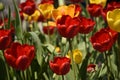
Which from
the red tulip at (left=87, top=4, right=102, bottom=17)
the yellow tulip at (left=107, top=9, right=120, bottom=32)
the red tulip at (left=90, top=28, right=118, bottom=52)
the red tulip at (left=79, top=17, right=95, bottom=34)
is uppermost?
the yellow tulip at (left=107, top=9, right=120, bottom=32)

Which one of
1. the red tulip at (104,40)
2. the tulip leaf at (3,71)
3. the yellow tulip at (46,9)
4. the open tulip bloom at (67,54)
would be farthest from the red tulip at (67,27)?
the yellow tulip at (46,9)

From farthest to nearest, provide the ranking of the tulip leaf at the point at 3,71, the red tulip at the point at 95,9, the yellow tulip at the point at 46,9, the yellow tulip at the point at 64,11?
the yellow tulip at the point at 46,9 → the red tulip at the point at 95,9 → the yellow tulip at the point at 64,11 → the tulip leaf at the point at 3,71

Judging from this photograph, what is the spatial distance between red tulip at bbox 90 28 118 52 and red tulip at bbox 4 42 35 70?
270mm

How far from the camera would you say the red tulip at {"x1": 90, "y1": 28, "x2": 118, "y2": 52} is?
61.9 inches

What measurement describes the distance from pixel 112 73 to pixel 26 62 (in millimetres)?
587

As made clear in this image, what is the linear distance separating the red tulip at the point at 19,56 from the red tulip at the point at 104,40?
0.88 ft

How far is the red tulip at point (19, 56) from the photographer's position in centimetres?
146

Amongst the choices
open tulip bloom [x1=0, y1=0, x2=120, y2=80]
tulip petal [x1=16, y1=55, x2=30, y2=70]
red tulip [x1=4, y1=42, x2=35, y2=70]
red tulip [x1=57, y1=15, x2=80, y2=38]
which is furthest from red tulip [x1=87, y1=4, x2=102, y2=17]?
tulip petal [x1=16, y1=55, x2=30, y2=70]

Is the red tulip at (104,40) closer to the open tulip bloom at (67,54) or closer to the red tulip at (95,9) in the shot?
the open tulip bloom at (67,54)

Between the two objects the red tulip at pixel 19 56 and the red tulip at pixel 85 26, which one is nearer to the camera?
the red tulip at pixel 19 56

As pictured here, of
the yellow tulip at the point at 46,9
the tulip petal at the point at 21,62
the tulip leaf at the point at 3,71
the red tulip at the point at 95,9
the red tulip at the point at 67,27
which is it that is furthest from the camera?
the yellow tulip at the point at 46,9

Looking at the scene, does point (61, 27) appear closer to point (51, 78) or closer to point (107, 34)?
point (107, 34)

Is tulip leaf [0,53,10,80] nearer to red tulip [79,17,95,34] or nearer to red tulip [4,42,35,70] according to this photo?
red tulip [4,42,35,70]

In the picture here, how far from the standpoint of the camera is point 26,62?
4.81ft
